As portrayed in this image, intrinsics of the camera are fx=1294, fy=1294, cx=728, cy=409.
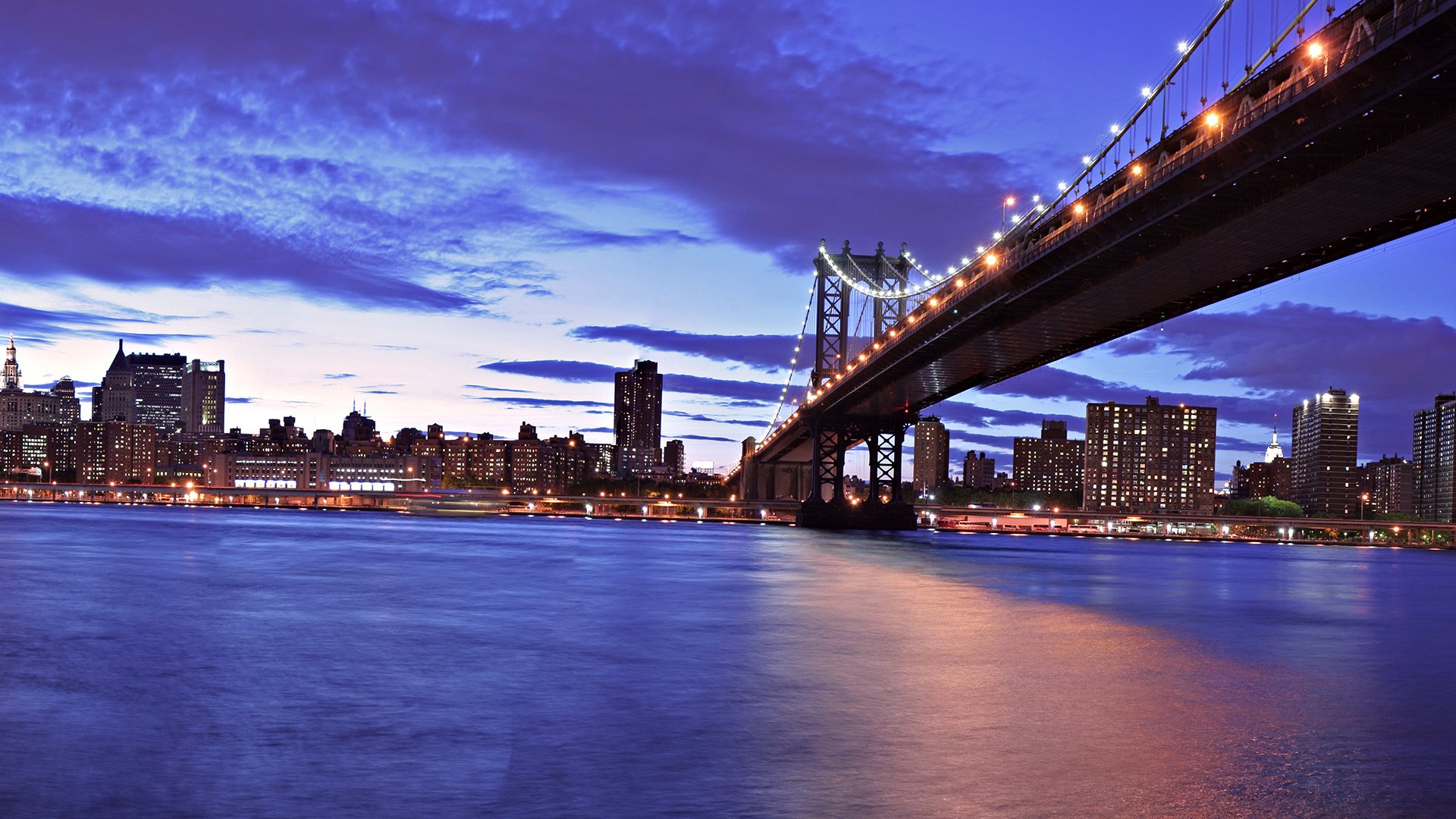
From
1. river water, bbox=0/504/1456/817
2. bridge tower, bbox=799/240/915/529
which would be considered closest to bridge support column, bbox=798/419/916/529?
bridge tower, bbox=799/240/915/529

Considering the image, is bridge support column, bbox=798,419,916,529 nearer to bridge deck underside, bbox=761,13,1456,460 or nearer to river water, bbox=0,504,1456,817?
bridge deck underside, bbox=761,13,1456,460

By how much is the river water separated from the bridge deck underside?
9552mm

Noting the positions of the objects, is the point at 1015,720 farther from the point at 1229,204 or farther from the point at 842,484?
the point at 842,484

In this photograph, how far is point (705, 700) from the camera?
1490 centimetres

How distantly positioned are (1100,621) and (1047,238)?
17.6 metres

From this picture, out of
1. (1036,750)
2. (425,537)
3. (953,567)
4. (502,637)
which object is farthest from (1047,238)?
(425,537)

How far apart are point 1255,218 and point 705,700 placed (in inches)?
908

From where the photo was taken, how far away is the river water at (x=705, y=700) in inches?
392

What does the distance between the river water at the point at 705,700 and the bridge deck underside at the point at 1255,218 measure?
955 cm

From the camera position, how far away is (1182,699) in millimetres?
15328

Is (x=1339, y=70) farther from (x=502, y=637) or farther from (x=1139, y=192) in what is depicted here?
(x=502, y=637)

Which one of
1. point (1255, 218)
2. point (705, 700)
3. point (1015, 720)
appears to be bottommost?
point (705, 700)

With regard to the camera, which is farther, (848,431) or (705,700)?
(848,431)

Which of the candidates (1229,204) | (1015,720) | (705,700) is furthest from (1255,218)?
(705,700)
